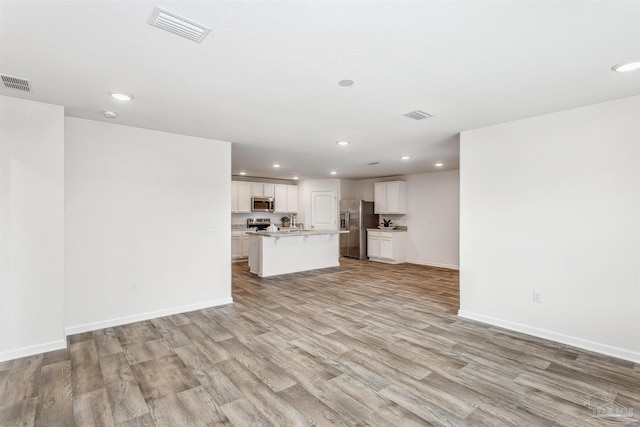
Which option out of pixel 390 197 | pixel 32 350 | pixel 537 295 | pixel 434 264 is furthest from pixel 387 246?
pixel 32 350

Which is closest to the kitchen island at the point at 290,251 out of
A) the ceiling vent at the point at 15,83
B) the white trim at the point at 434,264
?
the white trim at the point at 434,264

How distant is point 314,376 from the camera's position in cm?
267

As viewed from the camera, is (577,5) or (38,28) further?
(38,28)

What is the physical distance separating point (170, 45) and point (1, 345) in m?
3.29

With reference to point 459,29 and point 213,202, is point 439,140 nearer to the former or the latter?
point 459,29

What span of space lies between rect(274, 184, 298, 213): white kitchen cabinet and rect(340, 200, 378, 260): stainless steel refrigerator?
1.66 m

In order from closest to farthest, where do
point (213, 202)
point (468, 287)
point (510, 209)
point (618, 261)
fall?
point (618, 261) → point (510, 209) → point (468, 287) → point (213, 202)

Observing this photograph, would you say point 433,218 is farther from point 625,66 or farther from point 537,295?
point 625,66

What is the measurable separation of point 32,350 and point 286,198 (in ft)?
24.6

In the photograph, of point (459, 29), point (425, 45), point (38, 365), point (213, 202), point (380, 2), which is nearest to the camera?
point (380, 2)

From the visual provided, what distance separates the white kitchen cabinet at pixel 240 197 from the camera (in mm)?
8844

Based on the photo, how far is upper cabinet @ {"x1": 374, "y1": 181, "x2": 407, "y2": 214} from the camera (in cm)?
893

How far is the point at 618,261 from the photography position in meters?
3.05

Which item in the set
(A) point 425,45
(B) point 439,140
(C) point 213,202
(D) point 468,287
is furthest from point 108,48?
(D) point 468,287
